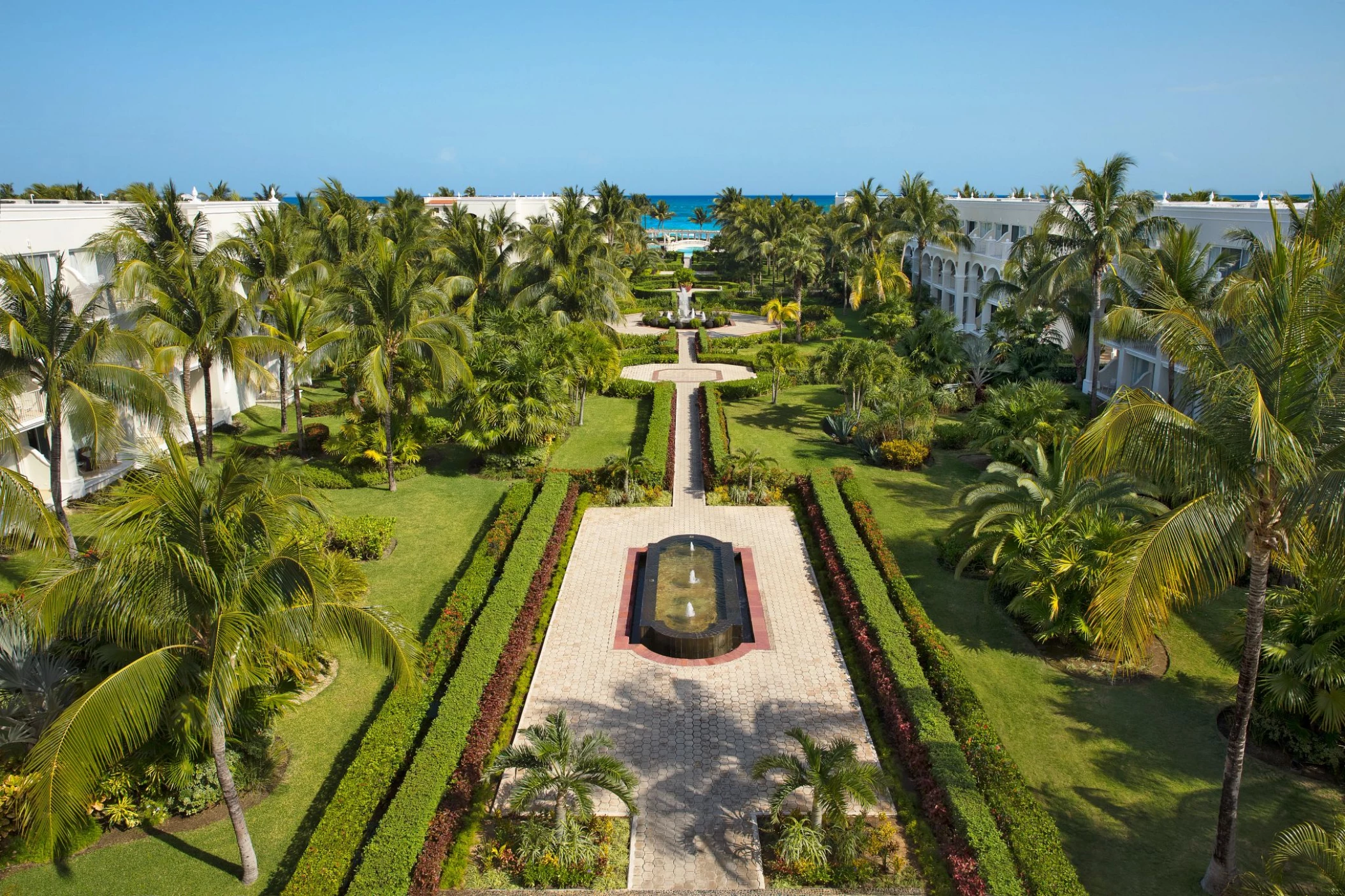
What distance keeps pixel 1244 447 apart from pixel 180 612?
1044cm

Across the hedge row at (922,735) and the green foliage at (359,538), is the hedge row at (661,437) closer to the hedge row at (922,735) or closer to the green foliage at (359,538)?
the hedge row at (922,735)

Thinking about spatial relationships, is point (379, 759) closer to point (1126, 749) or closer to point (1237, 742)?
point (1237, 742)

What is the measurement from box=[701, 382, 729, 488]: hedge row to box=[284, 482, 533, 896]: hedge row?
26.8 feet

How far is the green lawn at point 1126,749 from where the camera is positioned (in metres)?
10.3

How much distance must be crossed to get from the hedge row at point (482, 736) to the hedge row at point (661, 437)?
5.57 metres

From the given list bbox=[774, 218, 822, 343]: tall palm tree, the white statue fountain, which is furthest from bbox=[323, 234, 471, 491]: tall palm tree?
the white statue fountain

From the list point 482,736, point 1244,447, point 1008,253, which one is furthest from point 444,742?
point 1008,253

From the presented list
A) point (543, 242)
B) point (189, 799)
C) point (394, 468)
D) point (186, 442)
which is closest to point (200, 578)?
point (189, 799)

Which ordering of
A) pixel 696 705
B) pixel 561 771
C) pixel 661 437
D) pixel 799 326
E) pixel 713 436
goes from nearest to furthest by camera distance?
pixel 561 771, pixel 696 705, pixel 713 436, pixel 661 437, pixel 799 326

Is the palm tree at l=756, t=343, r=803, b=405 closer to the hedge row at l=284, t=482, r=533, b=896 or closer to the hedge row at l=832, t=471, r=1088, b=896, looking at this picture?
the hedge row at l=832, t=471, r=1088, b=896

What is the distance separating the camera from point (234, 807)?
962cm

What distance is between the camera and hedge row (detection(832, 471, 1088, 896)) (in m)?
9.47

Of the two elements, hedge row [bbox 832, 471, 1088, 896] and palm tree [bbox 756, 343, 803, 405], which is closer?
hedge row [bbox 832, 471, 1088, 896]

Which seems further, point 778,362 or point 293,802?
point 778,362
